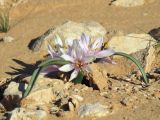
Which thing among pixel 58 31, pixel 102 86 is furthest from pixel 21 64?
pixel 102 86

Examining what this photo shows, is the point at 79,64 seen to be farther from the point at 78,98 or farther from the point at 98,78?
the point at 78,98

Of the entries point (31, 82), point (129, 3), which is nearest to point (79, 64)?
point (31, 82)

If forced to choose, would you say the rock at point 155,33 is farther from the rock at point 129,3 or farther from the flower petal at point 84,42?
the flower petal at point 84,42

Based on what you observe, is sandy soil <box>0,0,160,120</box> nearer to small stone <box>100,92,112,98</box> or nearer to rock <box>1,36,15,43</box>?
rock <box>1,36,15,43</box>

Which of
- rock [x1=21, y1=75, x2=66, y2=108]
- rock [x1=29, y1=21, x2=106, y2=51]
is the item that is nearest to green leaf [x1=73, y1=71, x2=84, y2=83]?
rock [x1=21, y1=75, x2=66, y2=108]

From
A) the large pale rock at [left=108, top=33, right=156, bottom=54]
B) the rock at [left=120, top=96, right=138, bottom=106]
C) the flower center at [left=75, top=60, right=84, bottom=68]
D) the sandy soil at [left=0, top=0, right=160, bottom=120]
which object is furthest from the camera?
the sandy soil at [left=0, top=0, right=160, bottom=120]

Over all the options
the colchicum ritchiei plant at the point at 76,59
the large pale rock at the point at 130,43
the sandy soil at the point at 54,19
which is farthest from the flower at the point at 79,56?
the sandy soil at the point at 54,19
